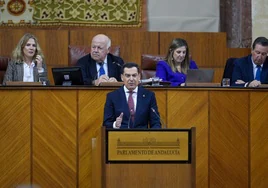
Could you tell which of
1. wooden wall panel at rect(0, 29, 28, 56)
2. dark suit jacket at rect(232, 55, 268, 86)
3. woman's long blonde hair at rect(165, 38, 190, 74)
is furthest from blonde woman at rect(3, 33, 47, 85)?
dark suit jacket at rect(232, 55, 268, 86)

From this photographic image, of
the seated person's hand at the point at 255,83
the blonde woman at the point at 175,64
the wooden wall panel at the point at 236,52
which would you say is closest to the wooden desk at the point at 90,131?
the seated person's hand at the point at 255,83

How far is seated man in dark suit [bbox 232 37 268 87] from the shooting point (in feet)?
29.5

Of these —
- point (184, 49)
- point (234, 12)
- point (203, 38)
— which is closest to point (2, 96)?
point (184, 49)

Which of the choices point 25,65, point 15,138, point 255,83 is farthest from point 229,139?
point 25,65

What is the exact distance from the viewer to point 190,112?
8.26 m

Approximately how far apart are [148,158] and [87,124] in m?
1.51

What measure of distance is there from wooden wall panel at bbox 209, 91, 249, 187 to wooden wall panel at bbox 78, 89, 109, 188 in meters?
1.11

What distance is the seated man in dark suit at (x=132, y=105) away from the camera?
302 inches

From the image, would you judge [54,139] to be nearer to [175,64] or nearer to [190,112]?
[190,112]

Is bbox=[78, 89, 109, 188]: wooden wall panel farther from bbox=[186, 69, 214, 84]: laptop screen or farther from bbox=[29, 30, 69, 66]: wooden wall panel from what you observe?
bbox=[29, 30, 69, 66]: wooden wall panel

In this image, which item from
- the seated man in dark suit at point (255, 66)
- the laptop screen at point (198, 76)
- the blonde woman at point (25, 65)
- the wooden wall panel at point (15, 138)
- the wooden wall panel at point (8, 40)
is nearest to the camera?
the wooden wall panel at point (15, 138)

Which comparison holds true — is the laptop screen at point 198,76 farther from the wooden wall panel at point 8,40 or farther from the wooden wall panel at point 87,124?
the wooden wall panel at point 8,40

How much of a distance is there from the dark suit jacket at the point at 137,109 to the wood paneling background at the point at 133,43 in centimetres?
270

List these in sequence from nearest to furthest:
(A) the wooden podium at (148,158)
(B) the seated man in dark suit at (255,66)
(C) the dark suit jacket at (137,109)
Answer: (A) the wooden podium at (148,158)
(C) the dark suit jacket at (137,109)
(B) the seated man in dark suit at (255,66)
